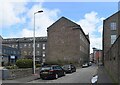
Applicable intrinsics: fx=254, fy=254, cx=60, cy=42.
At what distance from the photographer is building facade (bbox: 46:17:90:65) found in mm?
85312

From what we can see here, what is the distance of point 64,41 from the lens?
3410 inches

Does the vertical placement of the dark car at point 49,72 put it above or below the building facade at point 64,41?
below

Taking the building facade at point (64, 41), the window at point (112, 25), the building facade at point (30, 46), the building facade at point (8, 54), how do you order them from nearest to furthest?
the window at point (112, 25), the building facade at point (64, 41), the building facade at point (8, 54), the building facade at point (30, 46)

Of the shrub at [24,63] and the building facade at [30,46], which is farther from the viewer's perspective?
the building facade at [30,46]

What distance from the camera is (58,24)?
Answer: 86.6 meters

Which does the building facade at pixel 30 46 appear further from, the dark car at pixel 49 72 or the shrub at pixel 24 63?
the dark car at pixel 49 72

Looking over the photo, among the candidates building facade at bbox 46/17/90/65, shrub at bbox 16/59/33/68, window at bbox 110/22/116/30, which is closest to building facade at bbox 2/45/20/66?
building facade at bbox 46/17/90/65

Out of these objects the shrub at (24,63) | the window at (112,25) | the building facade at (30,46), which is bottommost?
the shrub at (24,63)

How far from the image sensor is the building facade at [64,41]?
85.3 m

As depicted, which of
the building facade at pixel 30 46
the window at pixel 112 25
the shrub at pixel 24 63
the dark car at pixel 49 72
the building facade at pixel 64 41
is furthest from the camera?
the building facade at pixel 30 46

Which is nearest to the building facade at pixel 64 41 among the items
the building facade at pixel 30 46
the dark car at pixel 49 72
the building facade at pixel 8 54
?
the building facade at pixel 8 54

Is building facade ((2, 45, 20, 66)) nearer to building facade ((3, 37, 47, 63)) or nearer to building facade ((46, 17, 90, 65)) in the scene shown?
building facade ((3, 37, 47, 63))

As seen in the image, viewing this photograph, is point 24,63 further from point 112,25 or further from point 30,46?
point 30,46

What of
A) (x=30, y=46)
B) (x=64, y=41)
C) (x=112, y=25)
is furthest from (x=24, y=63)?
(x=30, y=46)
